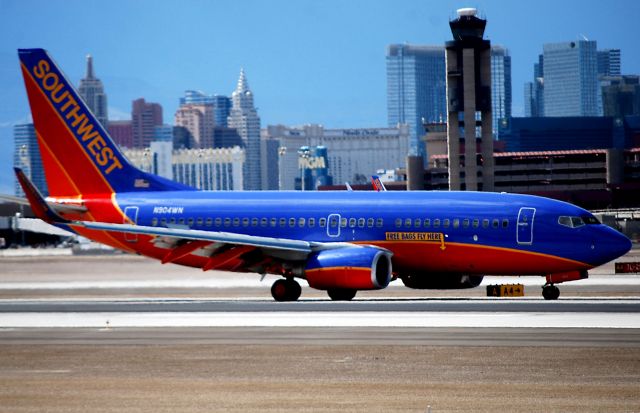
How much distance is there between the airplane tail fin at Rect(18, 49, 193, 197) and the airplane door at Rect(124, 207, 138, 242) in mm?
1501

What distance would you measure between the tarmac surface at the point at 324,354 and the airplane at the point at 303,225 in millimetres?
1593

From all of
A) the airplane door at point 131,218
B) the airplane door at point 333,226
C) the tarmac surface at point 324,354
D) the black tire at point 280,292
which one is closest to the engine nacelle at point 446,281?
the tarmac surface at point 324,354

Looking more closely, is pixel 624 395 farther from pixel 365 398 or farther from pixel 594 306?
pixel 594 306

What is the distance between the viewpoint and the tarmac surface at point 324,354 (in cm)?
2719

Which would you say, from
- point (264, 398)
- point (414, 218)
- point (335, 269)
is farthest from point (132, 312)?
point (264, 398)

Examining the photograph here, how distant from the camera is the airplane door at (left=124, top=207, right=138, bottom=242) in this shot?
196ft

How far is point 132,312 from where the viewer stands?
Result: 4869cm

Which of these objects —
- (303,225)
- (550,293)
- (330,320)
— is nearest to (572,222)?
(550,293)

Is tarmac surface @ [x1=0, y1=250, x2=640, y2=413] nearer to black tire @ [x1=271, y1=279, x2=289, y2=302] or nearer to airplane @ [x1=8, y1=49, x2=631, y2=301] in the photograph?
black tire @ [x1=271, y1=279, x2=289, y2=302]

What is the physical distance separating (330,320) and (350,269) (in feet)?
32.0

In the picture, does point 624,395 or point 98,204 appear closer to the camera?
point 624,395

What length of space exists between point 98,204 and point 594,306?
24.4 m

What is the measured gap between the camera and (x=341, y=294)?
180 feet

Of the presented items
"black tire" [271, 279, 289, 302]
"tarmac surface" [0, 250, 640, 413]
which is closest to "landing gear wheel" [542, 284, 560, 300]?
"tarmac surface" [0, 250, 640, 413]
